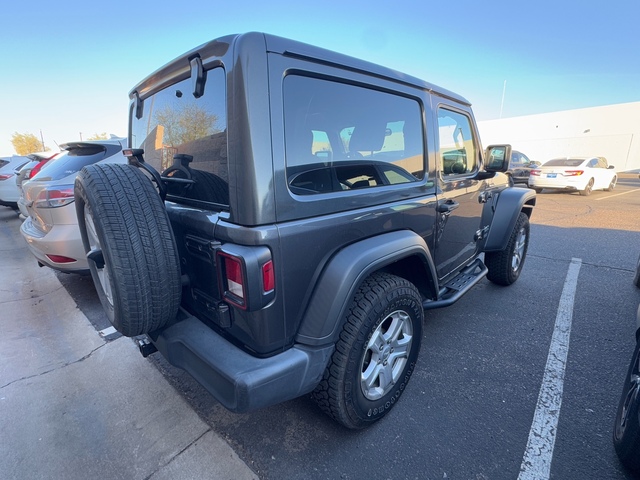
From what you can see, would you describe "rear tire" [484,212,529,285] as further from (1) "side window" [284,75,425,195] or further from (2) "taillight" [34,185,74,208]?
(2) "taillight" [34,185,74,208]

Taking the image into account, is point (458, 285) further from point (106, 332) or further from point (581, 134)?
point (581, 134)

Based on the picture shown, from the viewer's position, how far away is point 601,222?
770 cm

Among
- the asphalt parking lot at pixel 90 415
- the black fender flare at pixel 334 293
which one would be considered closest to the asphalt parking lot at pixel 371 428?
the asphalt parking lot at pixel 90 415

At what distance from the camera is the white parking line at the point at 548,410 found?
1746 millimetres

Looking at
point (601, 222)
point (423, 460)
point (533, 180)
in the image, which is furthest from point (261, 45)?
point (533, 180)

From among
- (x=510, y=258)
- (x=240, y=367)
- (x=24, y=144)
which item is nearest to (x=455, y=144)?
(x=510, y=258)

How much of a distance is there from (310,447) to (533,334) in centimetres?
232

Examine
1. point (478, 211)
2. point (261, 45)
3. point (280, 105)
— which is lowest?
point (478, 211)

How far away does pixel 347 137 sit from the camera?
1.85 m

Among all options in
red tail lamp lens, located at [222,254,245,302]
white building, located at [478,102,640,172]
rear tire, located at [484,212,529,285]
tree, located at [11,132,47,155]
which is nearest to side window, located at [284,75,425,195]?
red tail lamp lens, located at [222,254,245,302]

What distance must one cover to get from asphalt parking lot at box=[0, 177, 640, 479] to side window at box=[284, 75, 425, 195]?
1.48 m

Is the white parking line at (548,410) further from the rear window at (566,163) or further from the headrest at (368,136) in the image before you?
the rear window at (566,163)

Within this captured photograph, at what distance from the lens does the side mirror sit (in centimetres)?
312

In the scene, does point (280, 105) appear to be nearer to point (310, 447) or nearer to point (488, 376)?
point (310, 447)
